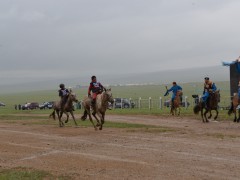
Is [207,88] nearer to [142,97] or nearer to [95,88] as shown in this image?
[95,88]

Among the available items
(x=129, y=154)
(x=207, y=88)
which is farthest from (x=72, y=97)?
(x=129, y=154)

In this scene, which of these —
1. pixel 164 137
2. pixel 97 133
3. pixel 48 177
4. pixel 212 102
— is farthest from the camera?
pixel 212 102

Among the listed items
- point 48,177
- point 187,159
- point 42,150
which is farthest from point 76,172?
point 42,150

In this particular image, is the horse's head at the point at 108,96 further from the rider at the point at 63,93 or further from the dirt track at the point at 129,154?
the rider at the point at 63,93

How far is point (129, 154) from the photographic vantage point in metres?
13.7

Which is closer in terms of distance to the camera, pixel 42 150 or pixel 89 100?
pixel 42 150

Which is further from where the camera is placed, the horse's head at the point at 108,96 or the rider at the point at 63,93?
the rider at the point at 63,93

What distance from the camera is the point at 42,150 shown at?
15.3 metres

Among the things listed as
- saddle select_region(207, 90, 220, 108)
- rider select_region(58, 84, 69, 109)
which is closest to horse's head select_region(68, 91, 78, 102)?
rider select_region(58, 84, 69, 109)

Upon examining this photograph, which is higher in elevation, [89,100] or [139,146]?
[89,100]

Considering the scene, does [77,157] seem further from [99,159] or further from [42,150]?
[42,150]

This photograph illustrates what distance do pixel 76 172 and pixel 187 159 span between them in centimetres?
298

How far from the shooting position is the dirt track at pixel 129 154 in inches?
439

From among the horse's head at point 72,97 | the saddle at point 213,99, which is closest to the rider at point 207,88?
the saddle at point 213,99
